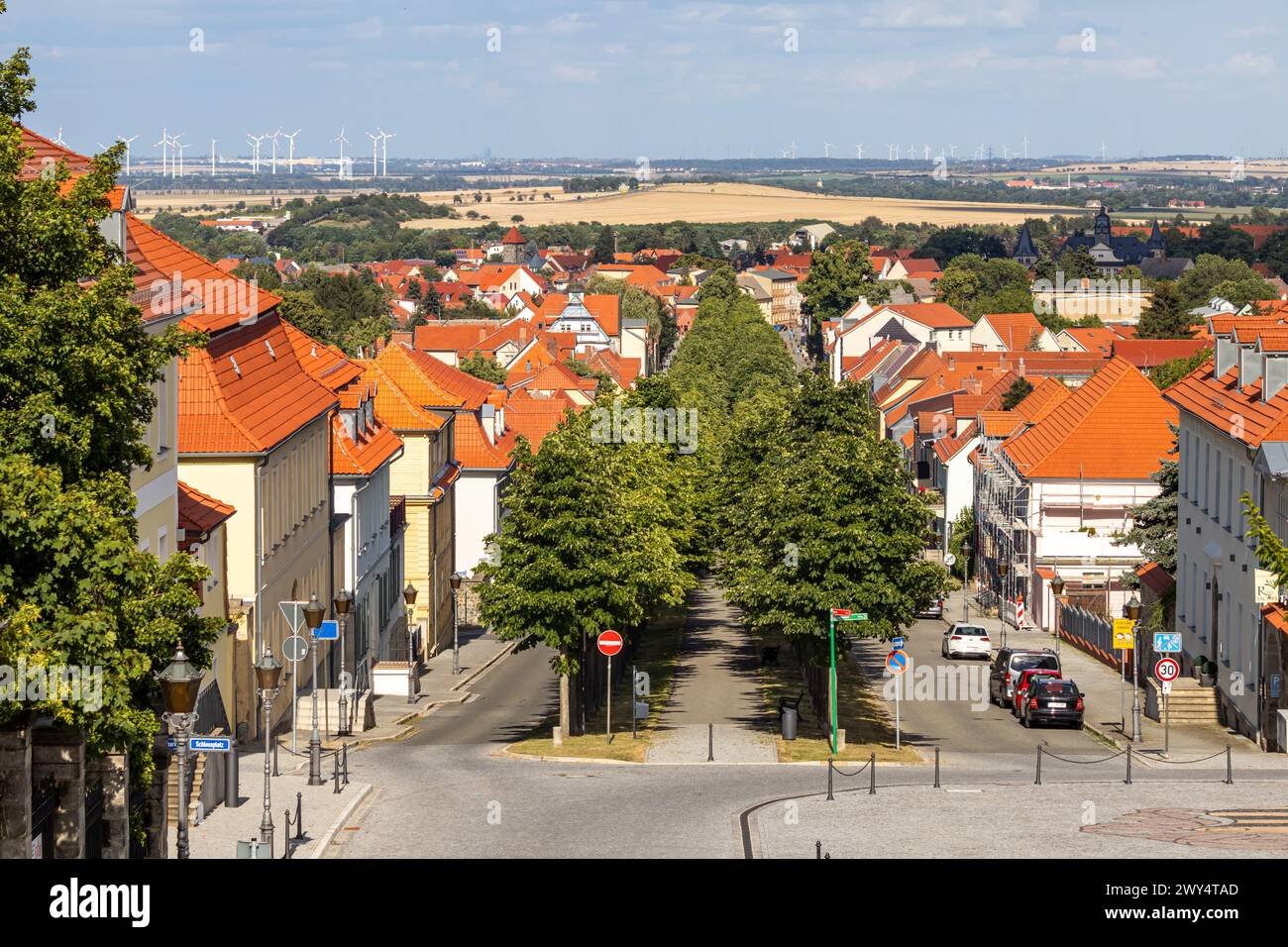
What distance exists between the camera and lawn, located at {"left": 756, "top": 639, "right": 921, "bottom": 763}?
43.3 metres

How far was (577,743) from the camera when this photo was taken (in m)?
45.0

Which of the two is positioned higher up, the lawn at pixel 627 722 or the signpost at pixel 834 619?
the signpost at pixel 834 619

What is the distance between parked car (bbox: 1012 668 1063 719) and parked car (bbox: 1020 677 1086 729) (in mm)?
411

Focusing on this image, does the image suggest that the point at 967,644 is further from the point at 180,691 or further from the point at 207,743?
the point at 180,691

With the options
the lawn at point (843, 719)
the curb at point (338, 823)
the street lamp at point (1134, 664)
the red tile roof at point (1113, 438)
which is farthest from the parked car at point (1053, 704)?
the red tile roof at point (1113, 438)

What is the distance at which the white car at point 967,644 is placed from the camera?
226 ft

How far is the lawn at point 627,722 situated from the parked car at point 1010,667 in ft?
30.5

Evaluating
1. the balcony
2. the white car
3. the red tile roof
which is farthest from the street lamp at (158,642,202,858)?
Answer: the red tile roof

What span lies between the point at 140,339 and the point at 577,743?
2232cm

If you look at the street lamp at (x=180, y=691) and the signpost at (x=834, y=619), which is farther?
the signpost at (x=834, y=619)

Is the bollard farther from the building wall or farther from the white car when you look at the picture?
the white car

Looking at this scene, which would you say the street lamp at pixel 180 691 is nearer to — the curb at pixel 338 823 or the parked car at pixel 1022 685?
the curb at pixel 338 823

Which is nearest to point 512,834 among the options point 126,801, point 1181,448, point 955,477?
point 126,801
